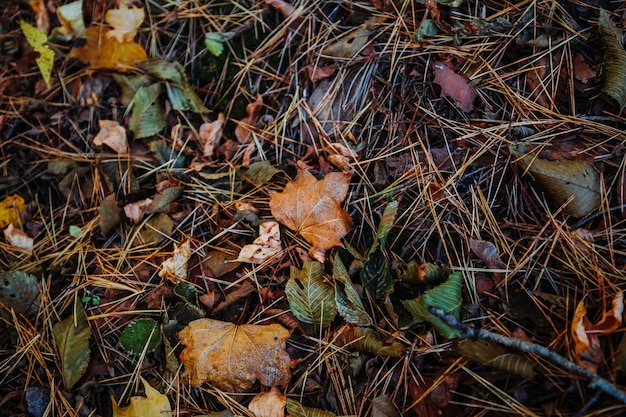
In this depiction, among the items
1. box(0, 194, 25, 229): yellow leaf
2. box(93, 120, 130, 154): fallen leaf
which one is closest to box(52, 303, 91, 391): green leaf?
box(0, 194, 25, 229): yellow leaf

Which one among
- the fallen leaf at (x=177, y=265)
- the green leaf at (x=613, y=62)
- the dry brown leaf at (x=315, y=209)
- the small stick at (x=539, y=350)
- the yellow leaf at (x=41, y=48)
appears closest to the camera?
the small stick at (x=539, y=350)

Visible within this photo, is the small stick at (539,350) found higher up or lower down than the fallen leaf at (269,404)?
higher up

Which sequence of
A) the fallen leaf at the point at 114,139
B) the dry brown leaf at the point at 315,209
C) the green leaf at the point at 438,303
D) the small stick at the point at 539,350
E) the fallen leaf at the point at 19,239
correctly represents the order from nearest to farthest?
the small stick at the point at 539,350, the green leaf at the point at 438,303, the dry brown leaf at the point at 315,209, the fallen leaf at the point at 19,239, the fallen leaf at the point at 114,139

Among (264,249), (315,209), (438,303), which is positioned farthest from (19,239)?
(438,303)

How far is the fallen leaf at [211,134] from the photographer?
1.91m

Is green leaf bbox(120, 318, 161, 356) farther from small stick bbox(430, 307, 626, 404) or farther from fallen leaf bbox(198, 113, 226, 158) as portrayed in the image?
small stick bbox(430, 307, 626, 404)

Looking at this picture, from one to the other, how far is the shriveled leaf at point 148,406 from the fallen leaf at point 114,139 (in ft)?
3.34

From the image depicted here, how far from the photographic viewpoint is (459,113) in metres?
1.65

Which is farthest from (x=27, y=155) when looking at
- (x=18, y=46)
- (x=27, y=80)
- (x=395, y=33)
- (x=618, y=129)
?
(x=618, y=129)

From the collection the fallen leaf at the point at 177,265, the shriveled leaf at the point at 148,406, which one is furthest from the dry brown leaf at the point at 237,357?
the fallen leaf at the point at 177,265

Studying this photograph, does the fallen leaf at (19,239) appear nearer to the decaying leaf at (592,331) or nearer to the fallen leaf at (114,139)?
the fallen leaf at (114,139)

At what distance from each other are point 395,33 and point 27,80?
178 cm

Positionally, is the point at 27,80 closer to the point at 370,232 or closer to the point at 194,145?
the point at 194,145

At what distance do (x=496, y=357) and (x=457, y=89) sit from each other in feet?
3.10
